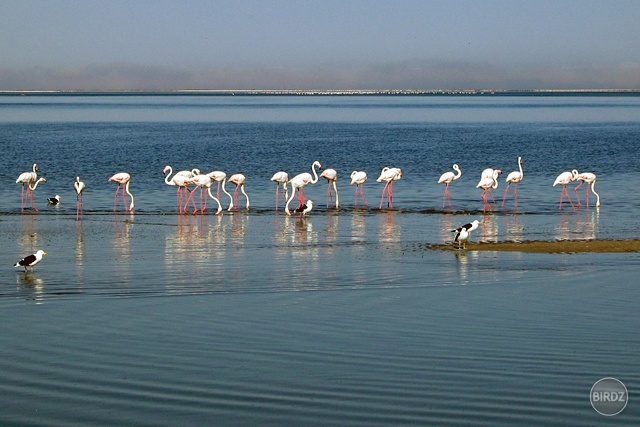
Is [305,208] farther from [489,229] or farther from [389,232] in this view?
[489,229]

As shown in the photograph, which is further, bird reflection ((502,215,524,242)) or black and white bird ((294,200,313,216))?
black and white bird ((294,200,313,216))

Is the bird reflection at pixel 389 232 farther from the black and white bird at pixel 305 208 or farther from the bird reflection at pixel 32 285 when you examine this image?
the bird reflection at pixel 32 285

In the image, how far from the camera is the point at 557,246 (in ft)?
54.2

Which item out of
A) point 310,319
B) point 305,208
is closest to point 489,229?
point 305,208

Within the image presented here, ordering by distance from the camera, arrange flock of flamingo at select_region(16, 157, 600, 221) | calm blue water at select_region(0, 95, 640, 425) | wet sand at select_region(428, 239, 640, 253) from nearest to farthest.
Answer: calm blue water at select_region(0, 95, 640, 425) → wet sand at select_region(428, 239, 640, 253) → flock of flamingo at select_region(16, 157, 600, 221)

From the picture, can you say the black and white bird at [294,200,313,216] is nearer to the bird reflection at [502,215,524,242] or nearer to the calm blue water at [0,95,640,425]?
the calm blue water at [0,95,640,425]

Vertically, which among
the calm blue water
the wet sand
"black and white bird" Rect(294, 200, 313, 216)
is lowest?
the calm blue water

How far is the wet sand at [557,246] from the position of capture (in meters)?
16.1

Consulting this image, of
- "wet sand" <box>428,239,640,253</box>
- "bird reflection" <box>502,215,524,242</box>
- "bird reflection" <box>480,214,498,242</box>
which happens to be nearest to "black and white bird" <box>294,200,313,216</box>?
"bird reflection" <box>480,214,498,242</box>

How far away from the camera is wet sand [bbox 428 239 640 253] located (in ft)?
53.0

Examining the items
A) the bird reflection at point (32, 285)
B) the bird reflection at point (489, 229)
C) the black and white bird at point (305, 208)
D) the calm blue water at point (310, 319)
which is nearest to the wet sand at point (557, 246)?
the calm blue water at point (310, 319)

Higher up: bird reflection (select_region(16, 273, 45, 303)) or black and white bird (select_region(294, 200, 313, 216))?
black and white bird (select_region(294, 200, 313, 216))

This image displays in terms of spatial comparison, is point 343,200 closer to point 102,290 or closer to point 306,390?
point 102,290

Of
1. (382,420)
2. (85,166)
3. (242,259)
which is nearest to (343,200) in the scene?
(242,259)
